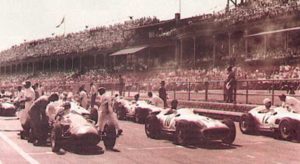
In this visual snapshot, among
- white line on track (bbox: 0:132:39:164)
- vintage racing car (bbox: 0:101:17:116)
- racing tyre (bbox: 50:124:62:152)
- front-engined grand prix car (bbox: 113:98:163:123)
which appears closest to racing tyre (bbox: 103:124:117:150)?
racing tyre (bbox: 50:124:62:152)

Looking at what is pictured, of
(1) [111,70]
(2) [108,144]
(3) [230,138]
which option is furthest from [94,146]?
(1) [111,70]

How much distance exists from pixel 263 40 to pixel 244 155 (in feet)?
76.8

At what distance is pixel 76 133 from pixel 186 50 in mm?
32244

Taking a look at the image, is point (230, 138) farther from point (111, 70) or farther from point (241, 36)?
point (111, 70)

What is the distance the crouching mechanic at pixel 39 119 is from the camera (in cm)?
1382

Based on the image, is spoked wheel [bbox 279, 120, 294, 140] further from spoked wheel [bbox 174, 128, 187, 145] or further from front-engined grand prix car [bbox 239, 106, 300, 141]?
spoked wheel [bbox 174, 128, 187, 145]

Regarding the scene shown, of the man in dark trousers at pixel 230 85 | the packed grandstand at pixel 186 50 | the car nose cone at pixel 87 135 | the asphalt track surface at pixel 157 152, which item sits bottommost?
the asphalt track surface at pixel 157 152

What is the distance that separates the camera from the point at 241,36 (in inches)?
1473

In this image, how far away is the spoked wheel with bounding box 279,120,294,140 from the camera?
1486cm

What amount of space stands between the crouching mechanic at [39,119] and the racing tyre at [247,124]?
21.1 ft

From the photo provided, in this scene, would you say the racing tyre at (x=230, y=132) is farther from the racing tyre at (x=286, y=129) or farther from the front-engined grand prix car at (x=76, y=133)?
the front-engined grand prix car at (x=76, y=133)

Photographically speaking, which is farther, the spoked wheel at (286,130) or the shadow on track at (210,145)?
the spoked wheel at (286,130)

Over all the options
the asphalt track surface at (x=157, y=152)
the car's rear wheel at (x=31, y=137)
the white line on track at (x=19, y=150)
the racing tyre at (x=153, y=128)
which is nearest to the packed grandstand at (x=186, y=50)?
the racing tyre at (x=153, y=128)

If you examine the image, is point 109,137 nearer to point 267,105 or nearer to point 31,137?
point 31,137
